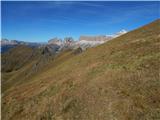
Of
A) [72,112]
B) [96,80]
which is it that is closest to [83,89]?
[96,80]

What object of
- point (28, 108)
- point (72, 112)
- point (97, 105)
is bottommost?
point (28, 108)

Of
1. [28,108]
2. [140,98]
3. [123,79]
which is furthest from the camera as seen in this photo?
[28,108]

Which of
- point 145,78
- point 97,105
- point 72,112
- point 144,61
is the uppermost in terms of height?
point 144,61

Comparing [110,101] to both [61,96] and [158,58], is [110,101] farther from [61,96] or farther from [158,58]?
[158,58]

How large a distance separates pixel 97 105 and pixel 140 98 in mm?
4230

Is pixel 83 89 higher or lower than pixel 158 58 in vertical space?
lower

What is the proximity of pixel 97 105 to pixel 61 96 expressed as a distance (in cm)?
688

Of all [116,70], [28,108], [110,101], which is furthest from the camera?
[28,108]

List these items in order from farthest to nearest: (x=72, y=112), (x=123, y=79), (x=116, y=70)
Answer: (x=116, y=70) → (x=123, y=79) → (x=72, y=112)

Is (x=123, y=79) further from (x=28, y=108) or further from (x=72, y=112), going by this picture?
(x=28, y=108)

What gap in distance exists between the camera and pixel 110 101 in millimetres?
16750

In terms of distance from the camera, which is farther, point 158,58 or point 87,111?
point 158,58

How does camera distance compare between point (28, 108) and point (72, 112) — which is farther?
point (28, 108)

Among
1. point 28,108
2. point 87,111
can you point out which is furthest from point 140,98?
point 28,108
